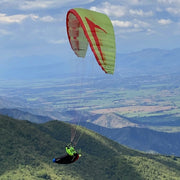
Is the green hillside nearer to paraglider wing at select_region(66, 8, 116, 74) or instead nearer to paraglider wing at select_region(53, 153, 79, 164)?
paraglider wing at select_region(53, 153, 79, 164)

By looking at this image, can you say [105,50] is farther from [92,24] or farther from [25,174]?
[25,174]

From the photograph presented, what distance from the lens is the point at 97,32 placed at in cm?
4856

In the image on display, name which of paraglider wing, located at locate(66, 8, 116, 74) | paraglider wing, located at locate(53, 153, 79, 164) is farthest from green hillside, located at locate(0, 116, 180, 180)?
paraglider wing, located at locate(66, 8, 116, 74)

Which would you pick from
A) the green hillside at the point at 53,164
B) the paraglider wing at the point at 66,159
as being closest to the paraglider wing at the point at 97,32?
the paraglider wing at the point at 66,159

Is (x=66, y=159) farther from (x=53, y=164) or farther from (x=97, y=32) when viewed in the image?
(x=53, y=164)

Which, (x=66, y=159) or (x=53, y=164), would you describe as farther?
(x=53, y=164)

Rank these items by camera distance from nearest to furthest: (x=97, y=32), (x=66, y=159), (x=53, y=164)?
(x=97, y=32)
(x=66, y=159)
(x=53, y=164)

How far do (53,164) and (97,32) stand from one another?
84.7 m

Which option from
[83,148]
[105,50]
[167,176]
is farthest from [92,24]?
[83,148]

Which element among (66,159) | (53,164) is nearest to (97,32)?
(66,159)

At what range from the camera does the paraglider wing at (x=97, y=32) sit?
45.7 meters

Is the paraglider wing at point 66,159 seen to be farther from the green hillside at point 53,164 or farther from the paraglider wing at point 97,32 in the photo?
the green hillside at point 53,164

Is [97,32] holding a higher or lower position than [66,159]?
higher

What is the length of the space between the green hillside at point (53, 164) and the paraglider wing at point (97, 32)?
70.4 m
